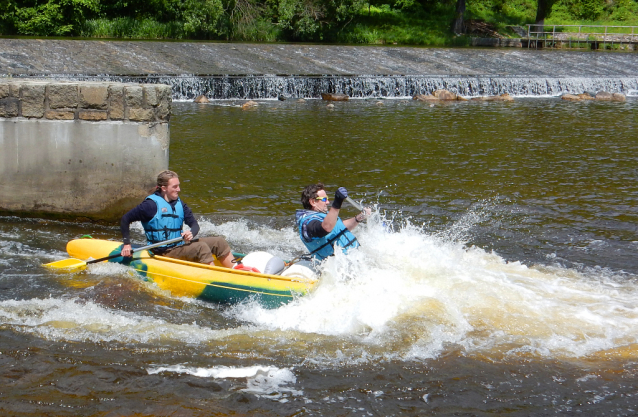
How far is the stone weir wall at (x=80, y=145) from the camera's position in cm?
932

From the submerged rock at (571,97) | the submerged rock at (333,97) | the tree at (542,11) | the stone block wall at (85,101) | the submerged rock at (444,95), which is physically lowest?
the submerged rock at (333,97)

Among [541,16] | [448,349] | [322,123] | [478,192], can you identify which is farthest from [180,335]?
[541,16]

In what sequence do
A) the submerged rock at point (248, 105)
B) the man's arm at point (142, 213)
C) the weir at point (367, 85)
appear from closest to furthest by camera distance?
the man's arm at point (142, 213)
the submerged rock at point (248, 105)
the weir at point (367, 85)

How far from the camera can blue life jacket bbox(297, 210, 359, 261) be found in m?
6.85

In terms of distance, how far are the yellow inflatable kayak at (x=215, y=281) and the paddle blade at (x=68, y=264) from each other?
0.43 meters

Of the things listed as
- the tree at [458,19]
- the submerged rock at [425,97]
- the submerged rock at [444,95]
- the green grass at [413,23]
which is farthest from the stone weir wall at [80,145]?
the tree at [458,19]

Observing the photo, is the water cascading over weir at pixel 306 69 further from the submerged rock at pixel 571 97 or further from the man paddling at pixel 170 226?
the man paddling at pixel 170 226

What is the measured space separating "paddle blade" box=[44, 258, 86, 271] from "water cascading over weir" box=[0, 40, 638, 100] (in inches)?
617

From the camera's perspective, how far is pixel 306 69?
92.3 feet

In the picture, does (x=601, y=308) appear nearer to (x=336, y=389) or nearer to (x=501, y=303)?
(x=501, y=303)

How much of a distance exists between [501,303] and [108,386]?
391cm

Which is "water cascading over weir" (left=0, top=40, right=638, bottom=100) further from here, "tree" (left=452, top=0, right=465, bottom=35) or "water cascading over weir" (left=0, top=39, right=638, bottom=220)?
"tree" (left=452, top=0, right=465, bottom=35)

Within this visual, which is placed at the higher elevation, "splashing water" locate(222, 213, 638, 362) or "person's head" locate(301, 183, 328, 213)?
"person's head" locate(301, 183, 328, 213)

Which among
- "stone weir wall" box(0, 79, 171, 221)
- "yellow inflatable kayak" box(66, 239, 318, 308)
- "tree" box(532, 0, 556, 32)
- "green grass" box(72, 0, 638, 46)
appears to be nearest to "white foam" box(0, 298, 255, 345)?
"yellow inflatable kayak" box(66, 239, 318, 308)
